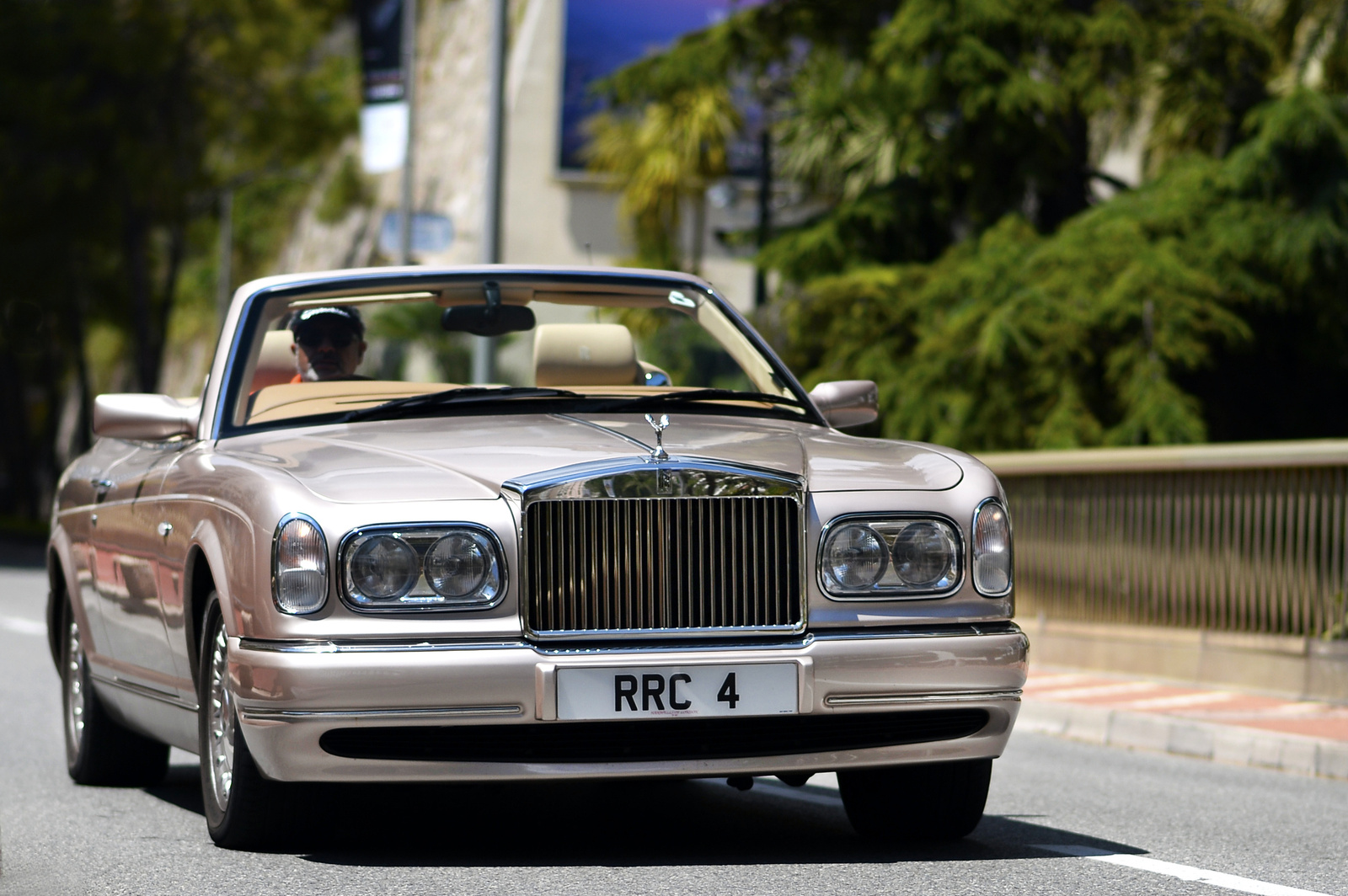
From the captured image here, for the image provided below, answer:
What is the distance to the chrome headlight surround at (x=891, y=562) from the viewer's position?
559 cm

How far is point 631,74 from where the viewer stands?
2331cm

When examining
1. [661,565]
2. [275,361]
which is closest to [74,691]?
[275,361]

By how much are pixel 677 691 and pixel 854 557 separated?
1.99ft

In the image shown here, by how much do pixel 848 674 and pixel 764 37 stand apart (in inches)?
722

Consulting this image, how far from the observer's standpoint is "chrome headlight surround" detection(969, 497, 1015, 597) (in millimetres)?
5762

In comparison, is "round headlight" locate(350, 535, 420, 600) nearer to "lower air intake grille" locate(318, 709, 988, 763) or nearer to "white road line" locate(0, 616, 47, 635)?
"lower air intake grille" locate(318, 709, 988, 763)

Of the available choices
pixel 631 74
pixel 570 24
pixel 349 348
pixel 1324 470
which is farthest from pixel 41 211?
pixel 349 348

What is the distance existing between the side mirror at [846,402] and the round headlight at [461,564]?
1.89 meters

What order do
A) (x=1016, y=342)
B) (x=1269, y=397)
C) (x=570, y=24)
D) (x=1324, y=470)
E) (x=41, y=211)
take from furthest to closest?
(x=570, y=24), (x=41, y=211), (x=1269, y=397), (x=1016, y=342), (x=1324, y=470)

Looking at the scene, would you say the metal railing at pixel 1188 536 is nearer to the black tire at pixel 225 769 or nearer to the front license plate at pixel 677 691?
the front license plate at pixel 677 691

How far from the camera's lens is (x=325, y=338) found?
711 cm

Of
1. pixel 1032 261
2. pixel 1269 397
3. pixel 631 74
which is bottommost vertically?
pixel 1269 397

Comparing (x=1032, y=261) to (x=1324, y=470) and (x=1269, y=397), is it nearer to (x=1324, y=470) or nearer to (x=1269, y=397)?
(x=1269, y=397)

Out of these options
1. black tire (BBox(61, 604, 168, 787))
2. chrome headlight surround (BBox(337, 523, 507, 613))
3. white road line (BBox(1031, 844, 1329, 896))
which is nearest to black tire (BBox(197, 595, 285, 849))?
chrome headlight surround (BBox(337, 523, 507, 613))
